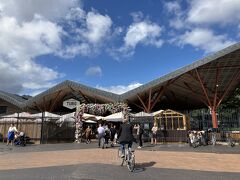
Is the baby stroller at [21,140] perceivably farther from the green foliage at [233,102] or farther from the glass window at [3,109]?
Answer: the green foliage at [233,102]

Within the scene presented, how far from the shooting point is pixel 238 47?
74.6ft

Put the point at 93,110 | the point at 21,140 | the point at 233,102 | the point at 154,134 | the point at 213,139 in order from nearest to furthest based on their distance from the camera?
the point at 213,139 < the point at 154,134 < the point at 21,140 < the point at 93,110 < the point at 233,102

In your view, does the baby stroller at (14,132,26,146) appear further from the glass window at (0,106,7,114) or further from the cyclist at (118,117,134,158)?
the glass window at (0,106,7,114)

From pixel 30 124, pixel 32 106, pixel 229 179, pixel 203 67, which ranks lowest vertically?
pixel 229 179

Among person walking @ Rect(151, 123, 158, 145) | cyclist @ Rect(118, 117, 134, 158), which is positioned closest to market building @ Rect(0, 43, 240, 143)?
person walking @ Rect(151, 123, 158, 145)

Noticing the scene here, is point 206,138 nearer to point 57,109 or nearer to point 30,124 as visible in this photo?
point 30,124

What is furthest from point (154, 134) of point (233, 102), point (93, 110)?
point (233, 102)

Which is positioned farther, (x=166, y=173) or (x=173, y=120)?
(x=173, y=120)

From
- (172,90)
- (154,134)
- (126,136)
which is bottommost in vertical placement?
(126,136)

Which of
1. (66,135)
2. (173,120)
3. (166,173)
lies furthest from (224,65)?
(166,173)

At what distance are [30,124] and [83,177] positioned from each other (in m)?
16.6

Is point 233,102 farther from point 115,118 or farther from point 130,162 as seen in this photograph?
point 130,162

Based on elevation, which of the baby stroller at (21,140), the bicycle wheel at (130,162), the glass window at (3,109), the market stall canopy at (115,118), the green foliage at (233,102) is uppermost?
the green foliage at (233,102)

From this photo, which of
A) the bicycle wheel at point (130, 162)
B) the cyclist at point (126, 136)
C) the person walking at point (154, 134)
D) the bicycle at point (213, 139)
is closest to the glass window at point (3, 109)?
the person walking at point (154, 134)
